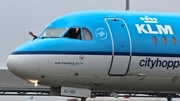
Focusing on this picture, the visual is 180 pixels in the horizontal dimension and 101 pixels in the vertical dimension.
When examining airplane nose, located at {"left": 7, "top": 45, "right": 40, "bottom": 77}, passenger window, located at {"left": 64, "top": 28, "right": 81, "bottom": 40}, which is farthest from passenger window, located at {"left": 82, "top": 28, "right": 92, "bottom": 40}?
airplane nose, located at {"left": 7, "top": 45, "right": 40, "bottom": 77}

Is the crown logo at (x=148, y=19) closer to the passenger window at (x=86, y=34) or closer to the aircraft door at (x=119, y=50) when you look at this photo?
the aircraft door at (x=119, y=50)

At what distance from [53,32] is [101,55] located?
1.81 meters

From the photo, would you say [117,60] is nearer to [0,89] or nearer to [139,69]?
[139,69]

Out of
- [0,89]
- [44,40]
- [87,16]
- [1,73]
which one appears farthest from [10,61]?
[1,73]

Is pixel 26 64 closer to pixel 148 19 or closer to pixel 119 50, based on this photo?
pixel 119 50

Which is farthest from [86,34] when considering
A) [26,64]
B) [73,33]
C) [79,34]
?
[26,64]

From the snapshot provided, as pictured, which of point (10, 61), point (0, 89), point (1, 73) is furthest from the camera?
point (1, 73)

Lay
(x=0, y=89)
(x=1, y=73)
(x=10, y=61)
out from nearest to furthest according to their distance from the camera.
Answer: (x=10, y=61), (x=0, y=89), (x=1, y=73)

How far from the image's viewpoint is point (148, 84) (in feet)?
98.1

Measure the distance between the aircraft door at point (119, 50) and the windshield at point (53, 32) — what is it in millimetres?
1624

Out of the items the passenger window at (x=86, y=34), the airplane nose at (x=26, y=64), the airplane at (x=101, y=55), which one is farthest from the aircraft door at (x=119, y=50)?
the airplane nose at (x=26, y=64)

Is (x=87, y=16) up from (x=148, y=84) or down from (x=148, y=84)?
up

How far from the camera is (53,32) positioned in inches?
1141

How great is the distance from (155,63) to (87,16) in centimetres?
280
